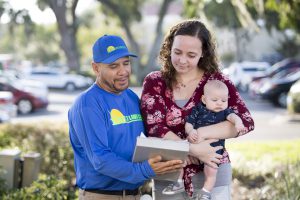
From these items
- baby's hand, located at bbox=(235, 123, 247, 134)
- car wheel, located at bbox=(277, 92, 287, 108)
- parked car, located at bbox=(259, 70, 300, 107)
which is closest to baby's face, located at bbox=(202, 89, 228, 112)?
baby's hand, located at bbox=(235, 123, 247, 134)

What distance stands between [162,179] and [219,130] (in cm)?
42

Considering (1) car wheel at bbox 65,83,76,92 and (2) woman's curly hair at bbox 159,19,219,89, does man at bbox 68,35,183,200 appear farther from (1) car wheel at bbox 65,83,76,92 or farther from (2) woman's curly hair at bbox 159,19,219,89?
(1) car wheel at bbox 65,83,76,92

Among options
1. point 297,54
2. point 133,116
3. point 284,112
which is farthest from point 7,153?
point 297,54

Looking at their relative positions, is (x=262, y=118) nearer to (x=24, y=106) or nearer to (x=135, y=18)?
(x=24, y=106)

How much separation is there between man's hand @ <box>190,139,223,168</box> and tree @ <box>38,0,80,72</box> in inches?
1355

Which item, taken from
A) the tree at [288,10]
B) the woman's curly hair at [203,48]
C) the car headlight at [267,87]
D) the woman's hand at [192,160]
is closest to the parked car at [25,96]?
the car headlight at [267,87]

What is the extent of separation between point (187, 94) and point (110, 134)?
518mm

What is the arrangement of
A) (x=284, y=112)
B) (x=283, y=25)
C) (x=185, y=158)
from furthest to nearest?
(x=284, y=112)
(x=283, y=25)
(x=185, y=158)

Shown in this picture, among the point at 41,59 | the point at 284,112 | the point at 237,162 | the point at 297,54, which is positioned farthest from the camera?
the point at 41,59

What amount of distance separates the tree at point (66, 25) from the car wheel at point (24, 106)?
15942 mm

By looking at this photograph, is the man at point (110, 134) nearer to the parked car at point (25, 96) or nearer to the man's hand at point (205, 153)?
the man's hand at point (205, 153)

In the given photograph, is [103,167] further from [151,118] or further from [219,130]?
[219,130]

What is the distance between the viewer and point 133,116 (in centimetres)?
320

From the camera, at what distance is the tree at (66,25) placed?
120 feet
